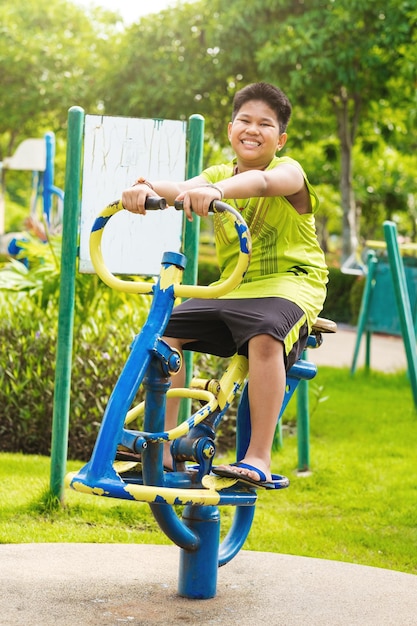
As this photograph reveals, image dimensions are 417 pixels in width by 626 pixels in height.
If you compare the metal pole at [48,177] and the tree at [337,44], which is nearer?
the metal pole at [48,177]

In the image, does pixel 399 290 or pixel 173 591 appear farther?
pixel 399 290

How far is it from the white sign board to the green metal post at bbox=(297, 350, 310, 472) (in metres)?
1.36

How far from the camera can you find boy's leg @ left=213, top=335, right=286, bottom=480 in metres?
3.08

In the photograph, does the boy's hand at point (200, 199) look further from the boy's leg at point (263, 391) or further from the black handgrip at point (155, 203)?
the boy's leg at point (263, 391)

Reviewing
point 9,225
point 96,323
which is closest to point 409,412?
point 96,323

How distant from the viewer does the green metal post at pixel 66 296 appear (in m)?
4.52

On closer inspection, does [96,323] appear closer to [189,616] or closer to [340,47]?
[189,616]

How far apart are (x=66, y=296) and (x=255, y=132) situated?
60.4 inches

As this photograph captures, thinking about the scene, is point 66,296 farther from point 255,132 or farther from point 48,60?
point 48,60

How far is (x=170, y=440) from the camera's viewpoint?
9.65 feet

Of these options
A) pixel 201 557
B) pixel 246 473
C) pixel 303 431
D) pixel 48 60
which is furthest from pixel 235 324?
pixel 48 60

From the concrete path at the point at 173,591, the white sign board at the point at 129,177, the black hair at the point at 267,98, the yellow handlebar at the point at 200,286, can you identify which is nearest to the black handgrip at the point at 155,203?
Result: the yellow handlebar at the point at 200,286

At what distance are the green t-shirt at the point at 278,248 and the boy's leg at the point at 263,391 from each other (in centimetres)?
25

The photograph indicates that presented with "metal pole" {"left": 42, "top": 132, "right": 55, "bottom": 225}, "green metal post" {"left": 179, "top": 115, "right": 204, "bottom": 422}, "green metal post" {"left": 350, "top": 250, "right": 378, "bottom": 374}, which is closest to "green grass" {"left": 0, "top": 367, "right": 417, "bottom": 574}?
"green metal post" {"left": 179, "top": 115, "right": 204, "bottom": 422}
